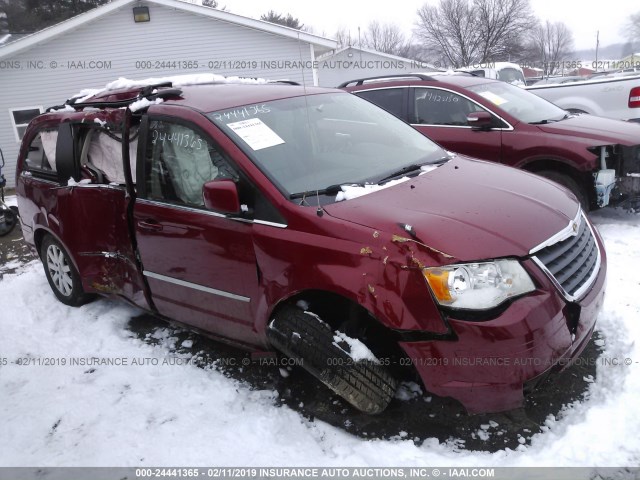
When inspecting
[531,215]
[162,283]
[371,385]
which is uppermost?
[531,215]

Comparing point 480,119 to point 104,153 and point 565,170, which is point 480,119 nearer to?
point 565,170

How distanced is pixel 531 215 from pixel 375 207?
0.82 m

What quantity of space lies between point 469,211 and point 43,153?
3711 mm

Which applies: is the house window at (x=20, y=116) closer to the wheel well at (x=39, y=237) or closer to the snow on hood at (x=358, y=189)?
the wheel well at (x=39, y=237)

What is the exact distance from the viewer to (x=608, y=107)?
28.4 ft

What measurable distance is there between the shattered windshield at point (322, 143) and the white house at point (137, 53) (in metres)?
11.9

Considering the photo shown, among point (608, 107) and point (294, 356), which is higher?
point (608, 107)

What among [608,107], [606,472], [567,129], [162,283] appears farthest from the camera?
[608,107]

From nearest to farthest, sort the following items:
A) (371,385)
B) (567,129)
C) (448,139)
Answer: (371,385), (567,129), (448,139)

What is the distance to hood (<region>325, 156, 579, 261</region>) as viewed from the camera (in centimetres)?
243

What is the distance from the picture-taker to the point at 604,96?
340 inches

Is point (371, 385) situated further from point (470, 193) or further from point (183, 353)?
point (183, 353)

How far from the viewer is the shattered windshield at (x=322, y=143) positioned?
3008 millimetres

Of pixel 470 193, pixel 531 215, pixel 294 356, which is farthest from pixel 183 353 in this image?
pixel 531 215
